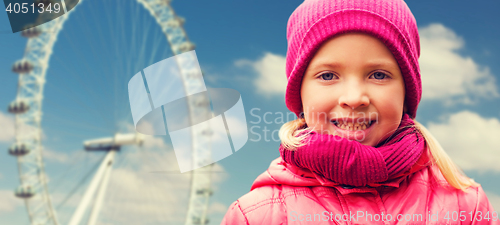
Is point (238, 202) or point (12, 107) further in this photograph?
point (12, 107)

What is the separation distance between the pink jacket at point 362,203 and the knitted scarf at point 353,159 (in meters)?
0.05

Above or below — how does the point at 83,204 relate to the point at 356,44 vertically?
below

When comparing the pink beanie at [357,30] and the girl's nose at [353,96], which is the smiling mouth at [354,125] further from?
the pink beanie at [357,30]

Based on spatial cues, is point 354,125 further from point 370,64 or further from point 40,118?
point 40,118

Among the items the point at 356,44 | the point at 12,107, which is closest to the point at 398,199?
the point at 356,44

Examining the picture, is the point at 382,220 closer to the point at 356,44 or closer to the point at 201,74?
the point at 356,44

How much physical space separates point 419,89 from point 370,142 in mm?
253

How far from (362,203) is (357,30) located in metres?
0.50

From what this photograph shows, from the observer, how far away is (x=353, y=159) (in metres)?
1.16

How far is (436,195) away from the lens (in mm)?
1262

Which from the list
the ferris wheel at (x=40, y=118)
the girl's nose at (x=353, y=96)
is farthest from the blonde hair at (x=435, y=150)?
the ferris wheel at (x=40, y=118)

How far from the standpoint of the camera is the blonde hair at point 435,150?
126cm

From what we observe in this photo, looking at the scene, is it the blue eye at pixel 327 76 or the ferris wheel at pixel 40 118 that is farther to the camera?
the ferris wheel at pixel 40 118

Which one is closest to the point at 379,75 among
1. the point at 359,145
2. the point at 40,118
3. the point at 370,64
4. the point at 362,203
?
the point at 370,64
